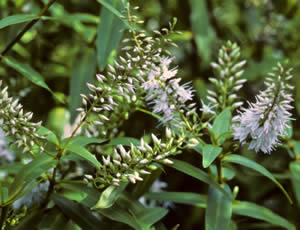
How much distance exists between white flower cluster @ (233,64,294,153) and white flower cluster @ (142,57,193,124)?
0.47 ft

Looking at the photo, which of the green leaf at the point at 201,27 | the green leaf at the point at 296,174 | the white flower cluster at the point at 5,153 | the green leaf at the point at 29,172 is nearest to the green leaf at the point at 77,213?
the green leaf at the point at 29,172

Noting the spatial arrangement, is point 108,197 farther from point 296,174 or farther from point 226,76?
point 296,174

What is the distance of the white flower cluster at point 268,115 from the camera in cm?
82

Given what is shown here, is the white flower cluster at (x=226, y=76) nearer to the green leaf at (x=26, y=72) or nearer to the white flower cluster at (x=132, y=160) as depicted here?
the white flower cluster at (x=132, y=160)

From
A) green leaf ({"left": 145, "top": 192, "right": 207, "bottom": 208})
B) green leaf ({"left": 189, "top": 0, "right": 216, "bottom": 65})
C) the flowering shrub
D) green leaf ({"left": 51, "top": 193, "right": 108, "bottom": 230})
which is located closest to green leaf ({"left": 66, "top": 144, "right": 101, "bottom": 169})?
the flowering shrub

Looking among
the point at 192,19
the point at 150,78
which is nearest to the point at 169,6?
the point at 192,19

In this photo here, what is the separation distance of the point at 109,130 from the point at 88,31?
854 millimetres

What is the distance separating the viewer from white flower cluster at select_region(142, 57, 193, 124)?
0.90 m

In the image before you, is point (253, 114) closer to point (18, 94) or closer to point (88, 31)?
point (18, 94)

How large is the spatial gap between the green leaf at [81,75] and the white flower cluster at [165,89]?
461mm

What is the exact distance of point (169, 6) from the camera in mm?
2232

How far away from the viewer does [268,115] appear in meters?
0.84

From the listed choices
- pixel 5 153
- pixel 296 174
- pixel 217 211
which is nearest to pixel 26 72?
pixel 5 153

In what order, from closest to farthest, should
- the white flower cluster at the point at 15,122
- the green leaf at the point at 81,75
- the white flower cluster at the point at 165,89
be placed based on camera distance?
1. the white flower cluster at the point at 15,122
2. the white flower cluster at the point at 165,89
3. the green leaf at the point at 81,75
